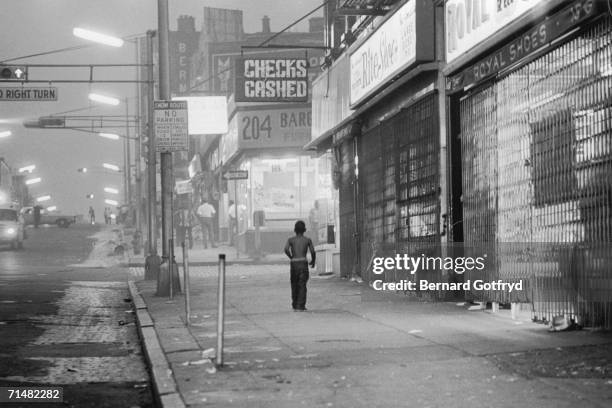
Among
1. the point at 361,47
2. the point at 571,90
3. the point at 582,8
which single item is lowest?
the point at 571,90

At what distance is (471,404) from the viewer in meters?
7.87

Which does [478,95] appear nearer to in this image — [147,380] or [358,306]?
[358,306]

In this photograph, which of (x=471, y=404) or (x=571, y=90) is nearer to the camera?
(x=471, y=404)

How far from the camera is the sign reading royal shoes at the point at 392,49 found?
1784 cm

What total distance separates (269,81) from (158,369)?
19.4 metres

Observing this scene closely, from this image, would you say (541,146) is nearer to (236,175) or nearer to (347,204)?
(347,204)

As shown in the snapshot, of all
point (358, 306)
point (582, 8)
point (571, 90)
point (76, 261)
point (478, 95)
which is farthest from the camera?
point (76, 261)

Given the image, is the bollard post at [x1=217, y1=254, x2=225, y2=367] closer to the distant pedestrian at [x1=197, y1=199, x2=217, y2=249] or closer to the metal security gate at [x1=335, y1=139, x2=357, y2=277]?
the metal security gate at [x1=335, y1=139, x2=357, y2=277]

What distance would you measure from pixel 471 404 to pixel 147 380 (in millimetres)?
3983

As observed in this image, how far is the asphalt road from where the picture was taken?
1019 centimetres

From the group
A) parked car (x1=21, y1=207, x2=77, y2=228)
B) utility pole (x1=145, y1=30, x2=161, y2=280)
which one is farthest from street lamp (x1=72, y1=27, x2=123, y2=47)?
parked car (x1=21, y1=207, x2=77, y2=228)

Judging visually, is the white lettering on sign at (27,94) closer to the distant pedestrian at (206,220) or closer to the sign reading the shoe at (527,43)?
the distant pedestrian at (206,220)

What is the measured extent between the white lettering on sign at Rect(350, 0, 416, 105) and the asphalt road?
656cm

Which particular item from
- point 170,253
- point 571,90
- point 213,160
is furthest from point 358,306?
point 213,160
